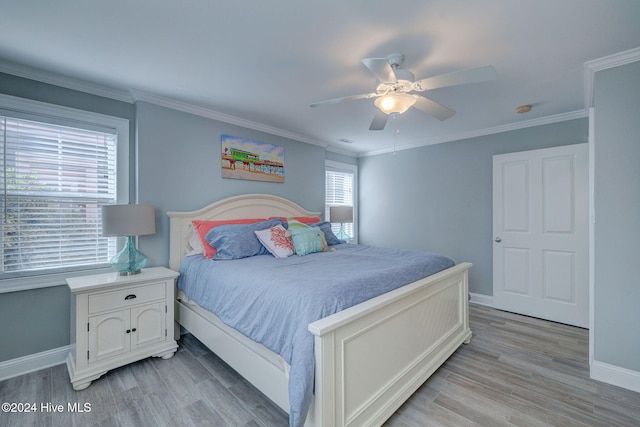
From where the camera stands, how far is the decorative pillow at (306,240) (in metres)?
2.85

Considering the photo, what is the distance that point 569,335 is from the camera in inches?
113

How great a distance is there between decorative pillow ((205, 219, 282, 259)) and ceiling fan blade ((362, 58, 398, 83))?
1850 millimetres

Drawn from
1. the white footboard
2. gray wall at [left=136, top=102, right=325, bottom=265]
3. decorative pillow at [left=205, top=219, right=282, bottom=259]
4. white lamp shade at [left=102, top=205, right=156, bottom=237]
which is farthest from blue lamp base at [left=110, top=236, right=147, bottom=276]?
the white footboard

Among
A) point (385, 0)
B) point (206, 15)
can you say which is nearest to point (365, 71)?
point (385, 0)

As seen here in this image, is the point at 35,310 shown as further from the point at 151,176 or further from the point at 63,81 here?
the point at 63,81

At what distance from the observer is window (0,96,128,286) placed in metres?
2.18

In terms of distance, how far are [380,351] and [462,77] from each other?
1.72 m

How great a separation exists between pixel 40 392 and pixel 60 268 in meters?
0.92

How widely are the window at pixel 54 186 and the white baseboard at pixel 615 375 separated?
4146 mm

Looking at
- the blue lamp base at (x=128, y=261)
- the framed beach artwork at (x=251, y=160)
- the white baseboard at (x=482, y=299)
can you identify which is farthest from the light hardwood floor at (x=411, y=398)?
the framed beach artwork at (x=251, y=160)

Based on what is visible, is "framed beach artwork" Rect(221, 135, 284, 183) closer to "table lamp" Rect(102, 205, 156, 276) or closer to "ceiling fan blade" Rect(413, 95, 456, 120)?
"table lamp" Rect(102, 205, 156, 276)

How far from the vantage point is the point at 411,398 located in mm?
1912

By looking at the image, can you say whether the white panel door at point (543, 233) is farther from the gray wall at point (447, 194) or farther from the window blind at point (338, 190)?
the window blind at point (338, 190)

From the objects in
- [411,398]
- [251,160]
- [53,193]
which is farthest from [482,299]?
[53,193]
